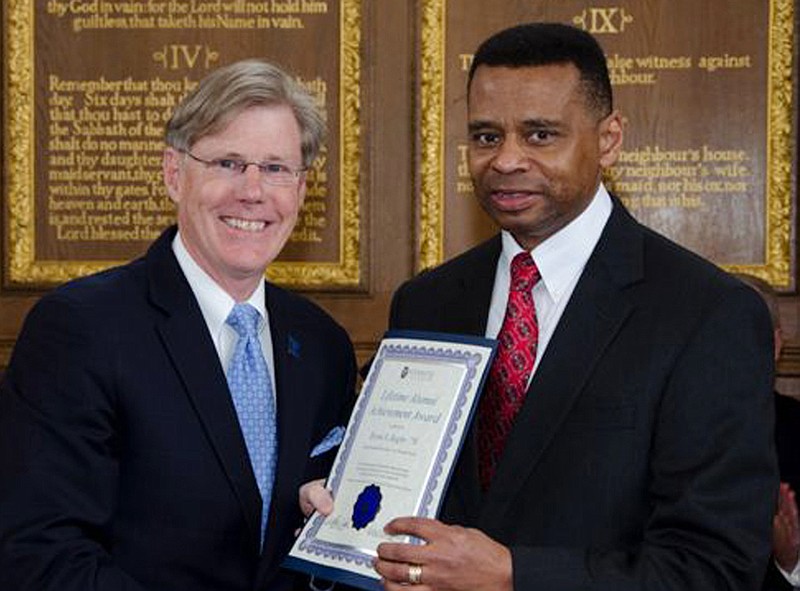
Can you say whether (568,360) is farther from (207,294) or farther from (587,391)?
(207,294)

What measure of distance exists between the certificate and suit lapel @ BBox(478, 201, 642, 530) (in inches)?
5.0

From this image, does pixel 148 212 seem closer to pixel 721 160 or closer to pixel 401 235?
pixel 401 235

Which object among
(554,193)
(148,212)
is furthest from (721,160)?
(554,193)

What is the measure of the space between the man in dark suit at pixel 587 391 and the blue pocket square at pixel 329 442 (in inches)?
12.2

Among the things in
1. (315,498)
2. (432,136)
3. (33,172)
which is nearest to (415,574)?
(315,498)

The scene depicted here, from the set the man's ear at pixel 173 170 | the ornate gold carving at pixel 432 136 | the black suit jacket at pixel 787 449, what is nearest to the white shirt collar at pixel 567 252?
the man's ear at pixel 173 170

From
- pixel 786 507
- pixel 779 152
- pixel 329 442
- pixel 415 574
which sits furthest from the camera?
pixel 779 152

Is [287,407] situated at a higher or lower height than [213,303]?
lower

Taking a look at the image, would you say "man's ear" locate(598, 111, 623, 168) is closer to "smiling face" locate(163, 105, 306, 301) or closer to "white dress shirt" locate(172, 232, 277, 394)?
"smiling face" locate(163, 105, 306, 301)

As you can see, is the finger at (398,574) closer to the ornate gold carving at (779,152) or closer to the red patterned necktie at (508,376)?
the red patterned necktie at (508,376)

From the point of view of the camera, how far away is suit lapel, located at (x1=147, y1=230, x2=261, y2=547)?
272cm

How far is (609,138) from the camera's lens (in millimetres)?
2812

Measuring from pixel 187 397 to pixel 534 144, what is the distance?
80cm

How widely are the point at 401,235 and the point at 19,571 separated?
2835mm
